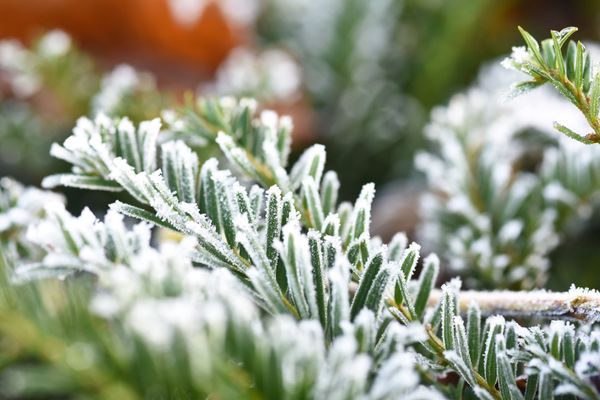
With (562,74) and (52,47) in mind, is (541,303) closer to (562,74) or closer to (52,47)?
(562,74)

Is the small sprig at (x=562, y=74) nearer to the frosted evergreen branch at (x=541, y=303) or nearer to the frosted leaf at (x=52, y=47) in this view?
the frosted evergreen branch at (x=541, y=303)

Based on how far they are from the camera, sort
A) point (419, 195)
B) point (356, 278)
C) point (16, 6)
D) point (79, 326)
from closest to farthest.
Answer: point (79, 326)
point (356, 278)
point (419, 195)
point (16, 6)

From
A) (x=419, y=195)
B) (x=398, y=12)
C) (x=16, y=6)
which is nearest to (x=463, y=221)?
(x=419, y=195)

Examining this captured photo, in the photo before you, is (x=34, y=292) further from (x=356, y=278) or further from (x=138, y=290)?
(x=356, y=278)

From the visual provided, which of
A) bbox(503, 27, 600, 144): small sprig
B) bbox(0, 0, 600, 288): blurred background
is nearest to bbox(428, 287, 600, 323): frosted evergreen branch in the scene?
bbox(503, 27, 600, 144): small sprig

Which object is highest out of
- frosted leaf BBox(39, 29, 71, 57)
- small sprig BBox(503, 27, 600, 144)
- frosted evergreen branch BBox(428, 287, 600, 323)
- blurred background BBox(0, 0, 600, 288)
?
blurred background BBox(0, 0, 600, 288)

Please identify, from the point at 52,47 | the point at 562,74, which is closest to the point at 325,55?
the point at 52,47

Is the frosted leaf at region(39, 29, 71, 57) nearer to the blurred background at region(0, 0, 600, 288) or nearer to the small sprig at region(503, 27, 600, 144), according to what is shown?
the blurred background at region(0, 0, 600, 288)

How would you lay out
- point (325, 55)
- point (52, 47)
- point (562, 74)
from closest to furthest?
point (562, 74) → point (52, 47) → point (325, 55)

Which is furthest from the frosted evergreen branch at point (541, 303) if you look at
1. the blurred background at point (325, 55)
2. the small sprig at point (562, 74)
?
the blurred background at point (325, 55)

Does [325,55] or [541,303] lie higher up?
[325,55]

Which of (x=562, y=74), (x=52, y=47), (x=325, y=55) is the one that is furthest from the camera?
(x=325, y=55)
